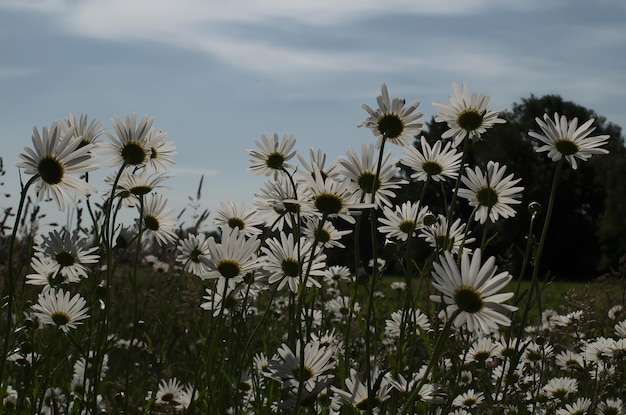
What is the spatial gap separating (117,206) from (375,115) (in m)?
0.84

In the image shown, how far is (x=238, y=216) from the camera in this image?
287cm

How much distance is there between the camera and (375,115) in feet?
7.41

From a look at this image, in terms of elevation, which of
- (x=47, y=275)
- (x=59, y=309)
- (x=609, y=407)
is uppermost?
(x=47, y=275)

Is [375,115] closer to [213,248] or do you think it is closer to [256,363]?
[213,248]

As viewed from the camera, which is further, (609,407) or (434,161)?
(609,407)

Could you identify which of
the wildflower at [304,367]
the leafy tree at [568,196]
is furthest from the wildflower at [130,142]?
the leafy tree at [568,196]

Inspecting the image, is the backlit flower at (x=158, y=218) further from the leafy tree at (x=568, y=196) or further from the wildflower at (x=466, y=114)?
the leafy tree at (x=568, y=196)

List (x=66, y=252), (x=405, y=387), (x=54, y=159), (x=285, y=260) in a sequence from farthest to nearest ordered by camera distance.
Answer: (x=66, y=252)
(x=285, y=260)
(x=405, y=387)
(x=54, y=159)

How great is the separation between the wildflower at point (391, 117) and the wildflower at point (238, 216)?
723 mm

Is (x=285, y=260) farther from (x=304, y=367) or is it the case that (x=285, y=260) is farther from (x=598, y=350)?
(x=598, y=350)

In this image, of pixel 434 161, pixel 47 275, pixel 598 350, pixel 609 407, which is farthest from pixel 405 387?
pixel 598 350

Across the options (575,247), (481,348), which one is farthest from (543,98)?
(481,348)

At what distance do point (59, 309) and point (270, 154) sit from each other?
2.84ft

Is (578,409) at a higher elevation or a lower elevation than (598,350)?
lower
